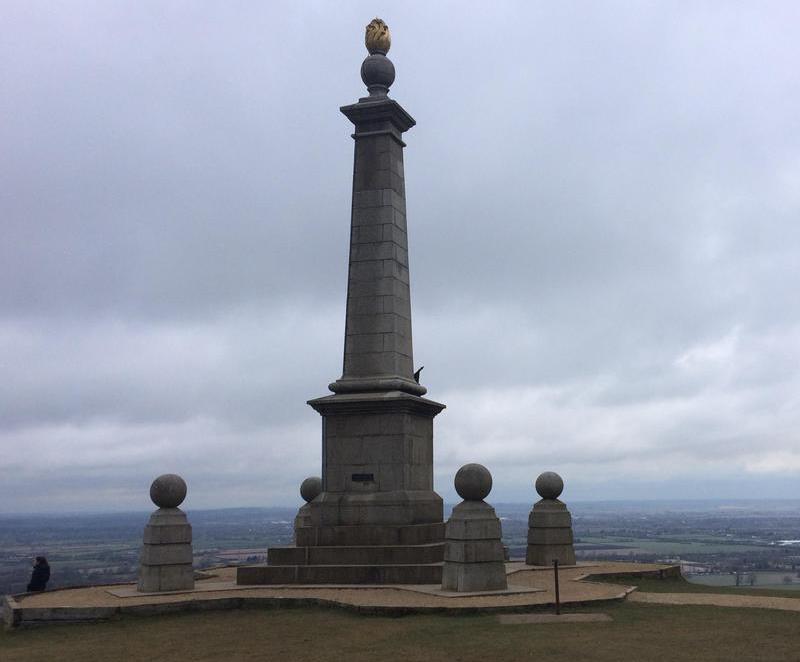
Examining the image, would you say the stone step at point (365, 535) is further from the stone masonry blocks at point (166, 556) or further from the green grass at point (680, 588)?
the green grass at point (680, 588)

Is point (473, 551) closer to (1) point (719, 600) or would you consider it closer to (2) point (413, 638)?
(2) point (413, 638)

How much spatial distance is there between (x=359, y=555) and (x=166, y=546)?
→ 418 cm

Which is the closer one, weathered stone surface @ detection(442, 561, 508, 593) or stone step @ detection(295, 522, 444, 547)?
weathered stone surface @ detection(442, 561, 508, 593)

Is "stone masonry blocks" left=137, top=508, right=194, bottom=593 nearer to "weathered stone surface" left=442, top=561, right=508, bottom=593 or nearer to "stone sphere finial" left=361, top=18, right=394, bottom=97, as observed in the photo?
"weathered stone surface" left=442, top=561, right=508, bottom=593

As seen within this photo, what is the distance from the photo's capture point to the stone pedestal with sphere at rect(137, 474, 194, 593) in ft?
62.6

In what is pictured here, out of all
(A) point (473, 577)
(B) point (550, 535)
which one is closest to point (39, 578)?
(A) point (473, 577)

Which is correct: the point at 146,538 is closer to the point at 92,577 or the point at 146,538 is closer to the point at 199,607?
the point at 199,607

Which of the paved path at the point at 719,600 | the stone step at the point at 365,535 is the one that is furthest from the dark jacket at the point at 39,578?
the paved path at the point at 719,600

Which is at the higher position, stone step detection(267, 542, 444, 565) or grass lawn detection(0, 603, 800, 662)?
stone step detection(267, 542, 444, 565)

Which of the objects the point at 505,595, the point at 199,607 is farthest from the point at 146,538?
the point at 505,595

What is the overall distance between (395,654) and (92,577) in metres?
56.8

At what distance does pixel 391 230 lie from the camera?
883 inches

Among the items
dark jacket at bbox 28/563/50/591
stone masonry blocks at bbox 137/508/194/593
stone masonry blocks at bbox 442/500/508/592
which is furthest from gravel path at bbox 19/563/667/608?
dark jacket at bbox 28/563/50/591

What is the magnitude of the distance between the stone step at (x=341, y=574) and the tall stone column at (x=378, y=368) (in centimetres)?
149
